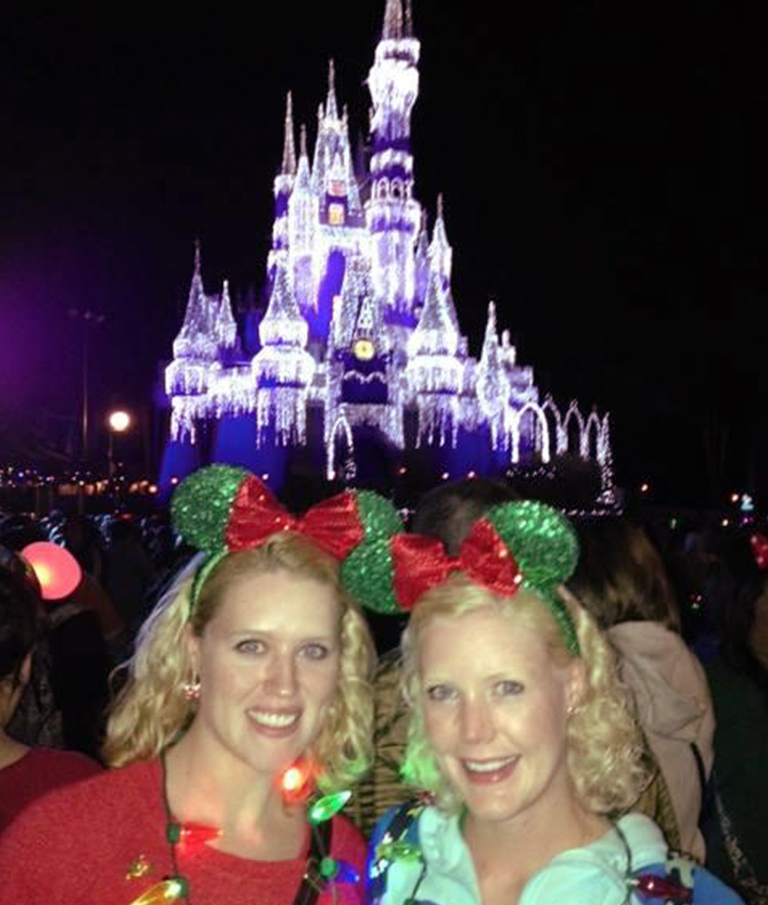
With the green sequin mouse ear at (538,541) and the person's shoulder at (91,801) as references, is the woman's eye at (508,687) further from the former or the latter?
the person's shoulder at (91,801)

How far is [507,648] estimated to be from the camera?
7.83ft

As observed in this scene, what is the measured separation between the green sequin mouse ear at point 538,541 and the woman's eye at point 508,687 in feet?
0.79

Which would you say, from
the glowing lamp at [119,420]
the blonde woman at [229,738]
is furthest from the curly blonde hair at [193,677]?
the glowing lamp at [119,420]

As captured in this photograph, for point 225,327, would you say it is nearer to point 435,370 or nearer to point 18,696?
point 435,370

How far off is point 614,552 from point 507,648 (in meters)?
2.10

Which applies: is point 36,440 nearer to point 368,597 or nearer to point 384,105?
point 368,597

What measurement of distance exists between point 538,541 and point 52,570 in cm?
341

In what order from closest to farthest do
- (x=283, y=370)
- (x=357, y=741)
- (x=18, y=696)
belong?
(x=357, y=741) → (x=18, y=696) → (x=283, y=370)

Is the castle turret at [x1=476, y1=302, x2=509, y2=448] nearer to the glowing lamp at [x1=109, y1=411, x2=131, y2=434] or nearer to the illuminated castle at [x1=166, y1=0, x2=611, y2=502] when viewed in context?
the illuminated castle at [x1=166, y1=0, x2=611, y2=502]

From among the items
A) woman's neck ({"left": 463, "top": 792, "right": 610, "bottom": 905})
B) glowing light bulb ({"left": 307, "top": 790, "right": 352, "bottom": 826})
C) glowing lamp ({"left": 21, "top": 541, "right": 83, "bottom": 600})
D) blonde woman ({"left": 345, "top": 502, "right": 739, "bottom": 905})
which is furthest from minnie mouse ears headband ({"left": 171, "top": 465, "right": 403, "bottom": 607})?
glowing lamp ({"left": 21, "top": 541, "right": 83, "bottom": 600})

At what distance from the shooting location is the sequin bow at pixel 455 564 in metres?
2.46

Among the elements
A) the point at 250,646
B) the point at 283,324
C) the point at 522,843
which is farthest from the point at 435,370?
the point at 522,843

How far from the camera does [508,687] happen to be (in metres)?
2.38

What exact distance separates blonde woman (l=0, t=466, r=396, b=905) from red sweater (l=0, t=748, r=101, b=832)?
24.4 inches
